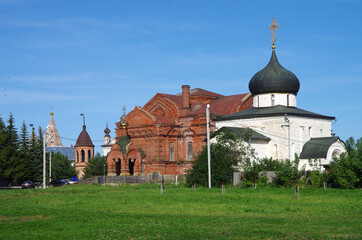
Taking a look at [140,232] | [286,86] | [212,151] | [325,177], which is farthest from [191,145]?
[140,232]

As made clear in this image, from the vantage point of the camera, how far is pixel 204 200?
82.0 ft

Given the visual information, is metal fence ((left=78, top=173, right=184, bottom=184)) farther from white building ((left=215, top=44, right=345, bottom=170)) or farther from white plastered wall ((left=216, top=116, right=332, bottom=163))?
white plastered wall ((left=216, top=116, right=332, bottom=163))

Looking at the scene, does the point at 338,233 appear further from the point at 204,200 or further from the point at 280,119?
the point at 280,119

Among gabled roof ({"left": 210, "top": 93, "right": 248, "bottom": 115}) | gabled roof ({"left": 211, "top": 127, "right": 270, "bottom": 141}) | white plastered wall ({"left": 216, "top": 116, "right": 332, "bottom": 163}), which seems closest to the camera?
gabled roof ({"left": 211, "top": 127, "right": 270, "bottom": 141})

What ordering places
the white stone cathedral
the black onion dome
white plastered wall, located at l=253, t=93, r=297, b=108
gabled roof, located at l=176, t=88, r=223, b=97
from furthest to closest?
gabled roof, located at l=176, t=88, r=223, b=97 < white plastered wall, located at l=253, t=93, r=297, b=108 < the black onion dome < the white stone cathedral

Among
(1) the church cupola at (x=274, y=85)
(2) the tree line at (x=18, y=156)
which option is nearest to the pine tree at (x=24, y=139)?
(2) the tree line at (x=18, y=156)

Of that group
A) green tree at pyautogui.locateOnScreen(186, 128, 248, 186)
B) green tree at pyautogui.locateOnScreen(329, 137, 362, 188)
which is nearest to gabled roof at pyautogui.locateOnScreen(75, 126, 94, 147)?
green tree at pyautogui.locateOnScreen(186, 128, 248, 186)

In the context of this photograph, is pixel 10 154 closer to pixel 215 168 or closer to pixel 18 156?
pixel 18 156

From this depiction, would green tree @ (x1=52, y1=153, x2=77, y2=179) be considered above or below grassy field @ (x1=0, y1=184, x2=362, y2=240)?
above

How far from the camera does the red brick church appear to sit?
58.5m

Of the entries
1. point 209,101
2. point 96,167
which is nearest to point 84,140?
point 96,167

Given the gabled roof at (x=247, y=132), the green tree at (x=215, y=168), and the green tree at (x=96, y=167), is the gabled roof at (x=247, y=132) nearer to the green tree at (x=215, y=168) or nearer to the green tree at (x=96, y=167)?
the green tree at (x=215, y=168)

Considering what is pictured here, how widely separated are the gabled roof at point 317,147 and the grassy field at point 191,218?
20.3 meters

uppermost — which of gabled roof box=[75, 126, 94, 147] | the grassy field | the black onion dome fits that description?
the black onion dome
